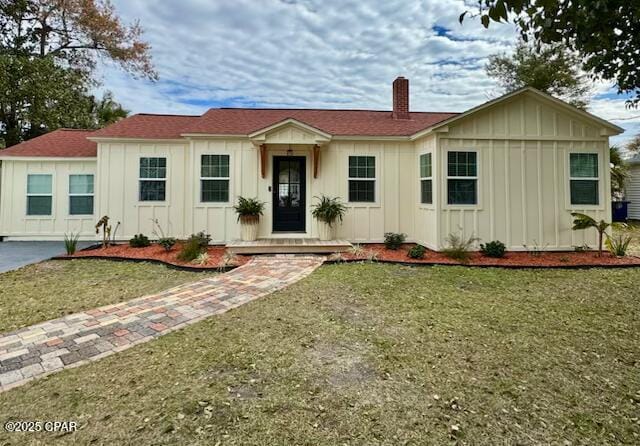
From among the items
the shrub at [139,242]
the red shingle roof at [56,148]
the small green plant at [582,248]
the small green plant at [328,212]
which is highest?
the red shingle roof at [56,148]

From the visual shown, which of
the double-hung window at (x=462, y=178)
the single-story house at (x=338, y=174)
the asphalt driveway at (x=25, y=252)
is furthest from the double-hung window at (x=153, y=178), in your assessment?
the double-hung window at (x=462, y=178)

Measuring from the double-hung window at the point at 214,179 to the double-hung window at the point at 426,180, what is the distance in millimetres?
5247

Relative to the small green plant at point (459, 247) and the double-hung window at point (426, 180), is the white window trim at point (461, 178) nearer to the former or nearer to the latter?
the double-hung window at point (426, 180)

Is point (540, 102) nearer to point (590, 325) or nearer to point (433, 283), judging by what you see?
point (433, 283)

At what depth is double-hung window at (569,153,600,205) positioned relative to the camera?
26.3ft

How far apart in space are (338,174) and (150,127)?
581 centimetres

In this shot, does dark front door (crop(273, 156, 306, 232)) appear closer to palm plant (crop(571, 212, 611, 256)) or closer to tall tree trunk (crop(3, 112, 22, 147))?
palm plant (crop(571, 212, 611, 256))

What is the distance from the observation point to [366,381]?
263cm

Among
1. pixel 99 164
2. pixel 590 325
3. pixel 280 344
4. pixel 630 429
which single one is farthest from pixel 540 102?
pixel 99 164

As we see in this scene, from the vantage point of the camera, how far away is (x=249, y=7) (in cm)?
1020

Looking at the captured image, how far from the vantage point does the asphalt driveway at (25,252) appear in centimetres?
688

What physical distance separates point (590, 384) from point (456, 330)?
1.24 m

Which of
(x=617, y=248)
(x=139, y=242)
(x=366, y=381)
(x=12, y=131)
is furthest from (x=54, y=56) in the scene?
(x=617, y=248)

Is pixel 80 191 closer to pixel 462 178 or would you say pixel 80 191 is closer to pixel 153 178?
pixel 153 178
